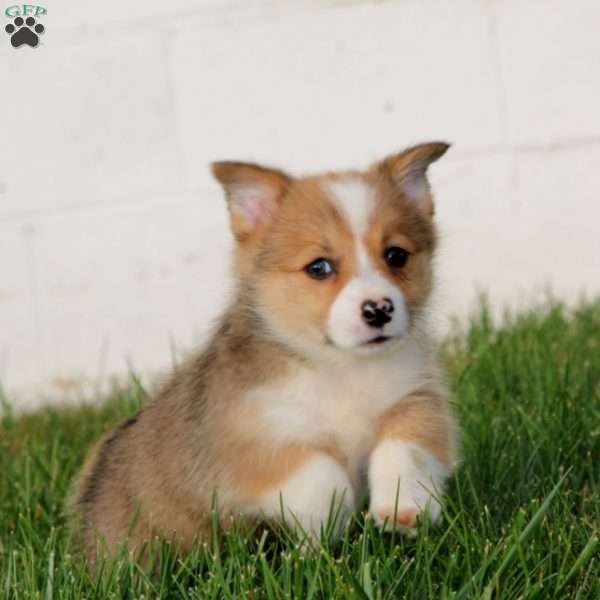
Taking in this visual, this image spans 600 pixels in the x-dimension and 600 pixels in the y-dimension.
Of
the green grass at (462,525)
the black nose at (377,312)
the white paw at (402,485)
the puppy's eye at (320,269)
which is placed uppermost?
the puppy's eye at (320,269)

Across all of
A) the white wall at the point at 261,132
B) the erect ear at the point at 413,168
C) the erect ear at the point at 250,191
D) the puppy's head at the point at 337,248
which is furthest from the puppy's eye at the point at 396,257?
the white wall at the point at 261,132

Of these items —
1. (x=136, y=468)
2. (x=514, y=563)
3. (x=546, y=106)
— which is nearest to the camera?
(x=514, y=563)

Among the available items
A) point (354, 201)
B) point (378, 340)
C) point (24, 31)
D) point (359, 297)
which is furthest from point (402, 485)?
point (24, 31)

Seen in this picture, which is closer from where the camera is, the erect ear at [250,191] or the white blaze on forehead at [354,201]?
the white blaze on forehead at [354,201]

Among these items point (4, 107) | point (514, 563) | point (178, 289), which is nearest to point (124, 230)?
point (178, 289)

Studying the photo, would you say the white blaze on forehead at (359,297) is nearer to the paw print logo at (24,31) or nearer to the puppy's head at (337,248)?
the puppy's head at (337,248)

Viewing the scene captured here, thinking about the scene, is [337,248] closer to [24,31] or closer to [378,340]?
[378,340]

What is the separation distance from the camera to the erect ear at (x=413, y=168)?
11.6 feet

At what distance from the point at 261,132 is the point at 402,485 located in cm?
342

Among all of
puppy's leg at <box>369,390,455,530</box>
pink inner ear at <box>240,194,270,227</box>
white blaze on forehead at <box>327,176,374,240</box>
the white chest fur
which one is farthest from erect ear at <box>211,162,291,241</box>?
puppy's leg at <box>369,390,455,530</box>

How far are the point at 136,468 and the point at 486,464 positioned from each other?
106cm

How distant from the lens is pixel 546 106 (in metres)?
6.23

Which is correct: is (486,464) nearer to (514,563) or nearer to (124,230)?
(514,563)

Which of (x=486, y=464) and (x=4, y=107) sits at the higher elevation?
(x=4, y=107)
